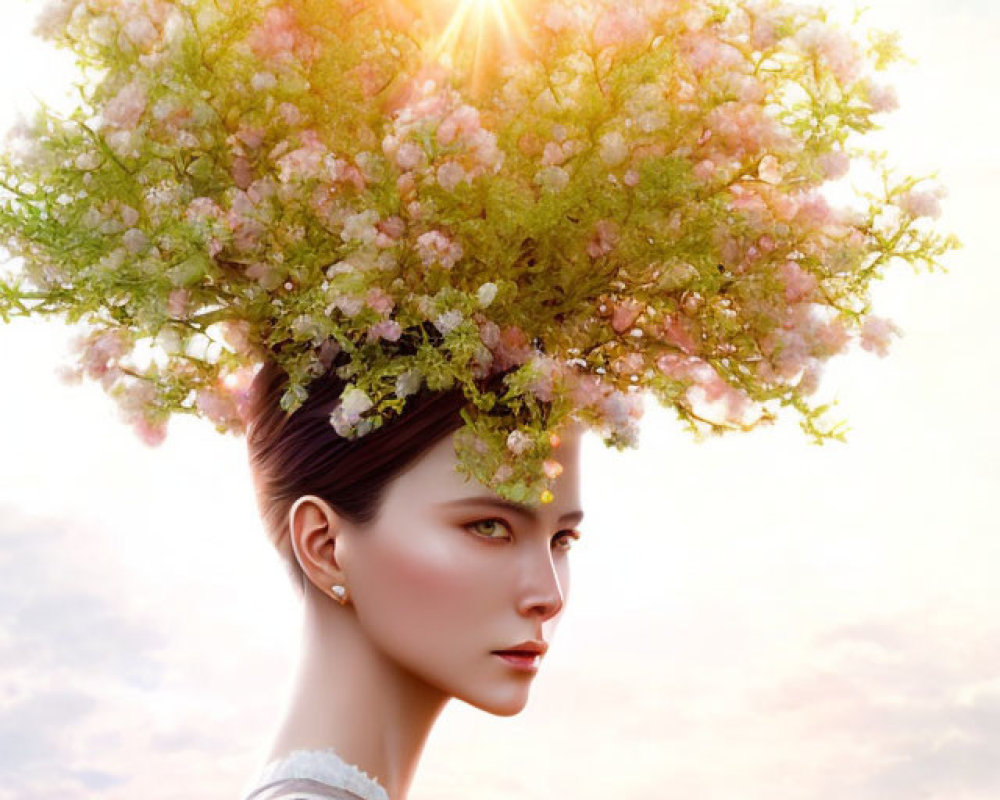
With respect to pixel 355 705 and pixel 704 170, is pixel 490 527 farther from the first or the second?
pixel 704 170

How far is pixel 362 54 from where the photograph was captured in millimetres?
5004

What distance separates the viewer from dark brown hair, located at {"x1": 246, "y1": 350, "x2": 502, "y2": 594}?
500 centimetres

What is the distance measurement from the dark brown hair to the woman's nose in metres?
0.51

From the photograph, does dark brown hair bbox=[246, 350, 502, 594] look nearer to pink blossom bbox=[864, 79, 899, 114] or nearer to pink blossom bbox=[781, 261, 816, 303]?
pink blossom bbox=[781, 261, 816, 303]

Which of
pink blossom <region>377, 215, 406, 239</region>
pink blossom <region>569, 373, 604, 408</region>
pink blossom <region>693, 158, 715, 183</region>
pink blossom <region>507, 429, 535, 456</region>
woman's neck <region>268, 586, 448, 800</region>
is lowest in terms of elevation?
woman's neck <region>268, 586, 448, 800</region>

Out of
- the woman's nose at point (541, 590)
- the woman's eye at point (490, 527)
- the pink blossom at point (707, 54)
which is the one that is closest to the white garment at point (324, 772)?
the woman's nose at point (541, 590)

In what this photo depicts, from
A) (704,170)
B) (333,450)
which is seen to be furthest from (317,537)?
(704,170)

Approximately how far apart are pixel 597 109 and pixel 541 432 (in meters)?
1.04

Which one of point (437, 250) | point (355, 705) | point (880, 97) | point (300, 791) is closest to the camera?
point (300, 791)

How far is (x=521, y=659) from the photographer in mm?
5043

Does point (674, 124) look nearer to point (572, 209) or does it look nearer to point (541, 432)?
point (572, 209)

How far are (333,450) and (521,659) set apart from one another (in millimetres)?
907

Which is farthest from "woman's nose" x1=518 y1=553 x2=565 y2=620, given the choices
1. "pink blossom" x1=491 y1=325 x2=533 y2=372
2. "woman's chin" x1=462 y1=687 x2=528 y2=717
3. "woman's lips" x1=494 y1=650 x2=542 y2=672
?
"pink blossom" x1=491 y1=325 x2=533 y2=372

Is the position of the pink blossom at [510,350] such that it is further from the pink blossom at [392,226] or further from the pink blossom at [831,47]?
the pink blossom at [831,47]
